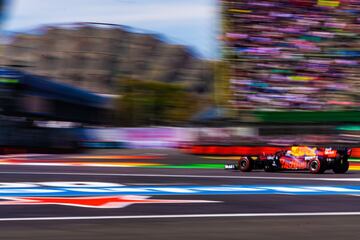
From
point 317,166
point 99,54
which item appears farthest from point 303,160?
point 99,54

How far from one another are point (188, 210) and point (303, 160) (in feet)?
19.7

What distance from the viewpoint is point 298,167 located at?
12.4 m

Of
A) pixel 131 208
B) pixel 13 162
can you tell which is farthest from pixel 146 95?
pixel 131 208

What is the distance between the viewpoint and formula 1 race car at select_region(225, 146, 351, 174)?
1210 centimetres

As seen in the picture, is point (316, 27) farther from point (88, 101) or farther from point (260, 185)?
point (260, 185)

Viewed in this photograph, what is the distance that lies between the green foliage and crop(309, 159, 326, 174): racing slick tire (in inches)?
453

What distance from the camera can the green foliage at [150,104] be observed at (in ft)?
84.5

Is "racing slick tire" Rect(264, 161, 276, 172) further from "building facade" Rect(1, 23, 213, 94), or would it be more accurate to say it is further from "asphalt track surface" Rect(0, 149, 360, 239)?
"building facade" Rect(1, 23, 213, 94)

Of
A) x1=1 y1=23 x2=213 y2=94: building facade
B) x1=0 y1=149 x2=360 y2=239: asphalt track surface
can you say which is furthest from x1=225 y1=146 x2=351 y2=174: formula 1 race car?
x1=1 y1=23 x2=213 y2=94: building facade

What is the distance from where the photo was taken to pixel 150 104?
30.2 meters

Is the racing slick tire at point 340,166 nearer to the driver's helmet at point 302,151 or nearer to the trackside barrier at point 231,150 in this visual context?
the driver's helmet at point 302,151

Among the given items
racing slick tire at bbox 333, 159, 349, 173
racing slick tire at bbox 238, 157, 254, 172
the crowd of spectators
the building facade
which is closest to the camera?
racing slick tire at bbox 333, 159, 349, 173

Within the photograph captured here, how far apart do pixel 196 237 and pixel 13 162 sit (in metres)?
11.9

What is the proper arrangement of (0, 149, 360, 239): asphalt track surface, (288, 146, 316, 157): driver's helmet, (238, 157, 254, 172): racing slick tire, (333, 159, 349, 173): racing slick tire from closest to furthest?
(0, 149, 360, 239): asphalt track surface → (333, 159, 349, 173): racing slick tire → (288, 146, 316, 157): driver's helmet → (238, 157, 254, 172): racing slick tire
